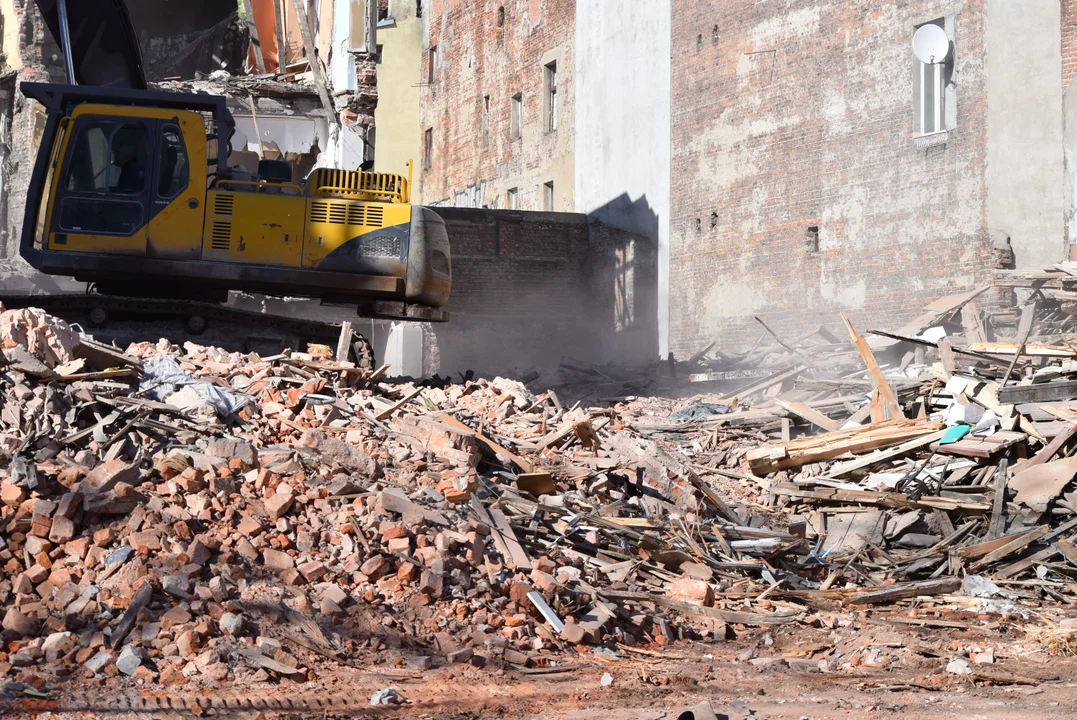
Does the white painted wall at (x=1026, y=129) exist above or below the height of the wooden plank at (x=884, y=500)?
above

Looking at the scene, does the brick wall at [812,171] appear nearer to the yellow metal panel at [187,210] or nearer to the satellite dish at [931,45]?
the satellite dish at [931,45]

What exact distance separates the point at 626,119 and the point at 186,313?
574 inches

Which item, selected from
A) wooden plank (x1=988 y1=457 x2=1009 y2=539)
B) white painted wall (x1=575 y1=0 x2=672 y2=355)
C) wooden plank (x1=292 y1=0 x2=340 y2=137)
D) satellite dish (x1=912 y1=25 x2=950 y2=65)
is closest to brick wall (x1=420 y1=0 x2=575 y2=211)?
white painted wall (x1=575 y1=0 x2=672 y2=355)

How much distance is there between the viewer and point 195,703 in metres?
5.62

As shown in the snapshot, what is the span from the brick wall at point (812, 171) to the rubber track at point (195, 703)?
14316mm

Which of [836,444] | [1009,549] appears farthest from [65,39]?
[1009,549]

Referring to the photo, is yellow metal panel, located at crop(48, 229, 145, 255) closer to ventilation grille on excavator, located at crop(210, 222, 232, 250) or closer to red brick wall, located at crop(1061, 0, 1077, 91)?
ventilation grille on excavator, located at crop(210, 222, 232, 250)

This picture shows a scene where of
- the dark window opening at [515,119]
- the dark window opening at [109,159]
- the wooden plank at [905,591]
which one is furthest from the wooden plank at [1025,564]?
the dark window opening at [515,119]

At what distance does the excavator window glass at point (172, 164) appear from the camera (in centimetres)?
1281

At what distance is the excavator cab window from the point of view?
12703 millimetres

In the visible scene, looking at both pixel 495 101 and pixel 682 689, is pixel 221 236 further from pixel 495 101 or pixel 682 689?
pixel 495 101

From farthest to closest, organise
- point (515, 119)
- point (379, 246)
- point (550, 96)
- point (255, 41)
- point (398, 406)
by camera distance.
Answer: point (255, 41) → point (515, 119) → point (550, 96) → point (379, 246) → point (398, 406)

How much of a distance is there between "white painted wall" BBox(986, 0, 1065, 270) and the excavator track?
9.55 meters

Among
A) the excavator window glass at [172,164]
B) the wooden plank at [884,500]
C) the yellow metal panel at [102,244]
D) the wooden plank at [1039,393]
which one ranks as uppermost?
the excavator window glass at [172,164]
